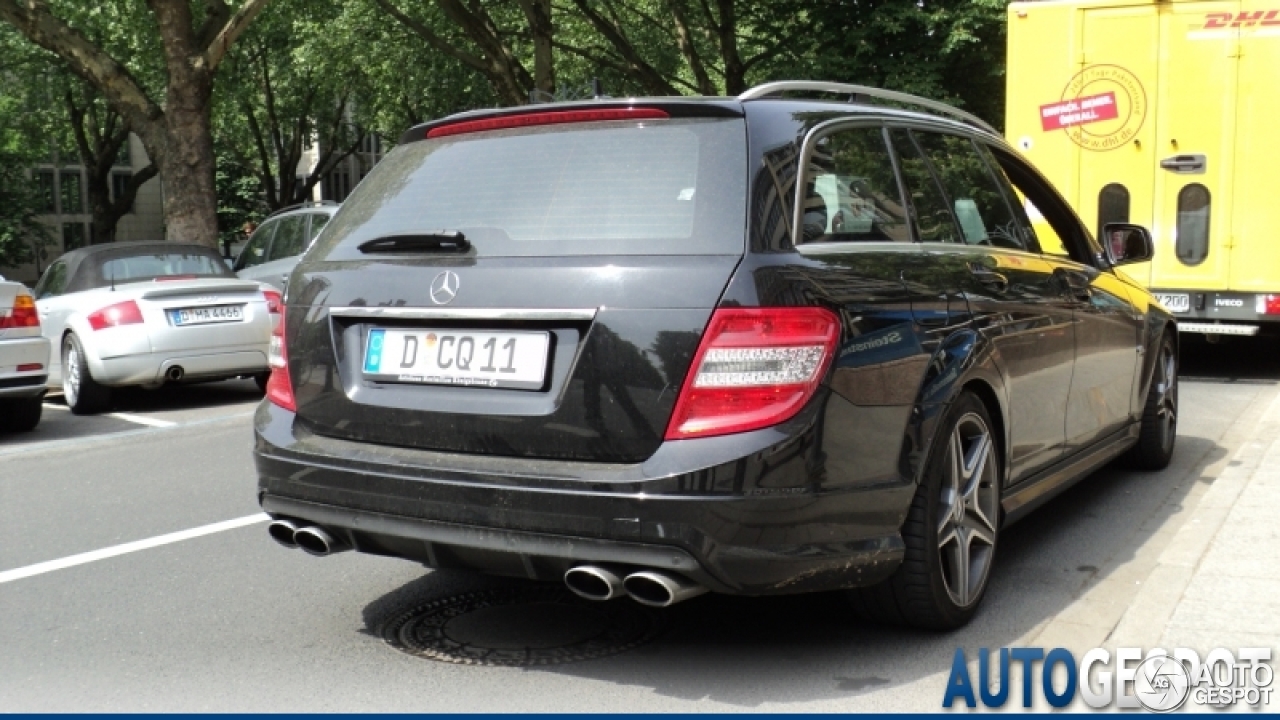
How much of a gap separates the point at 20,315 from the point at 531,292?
677cm

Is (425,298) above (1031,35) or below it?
below

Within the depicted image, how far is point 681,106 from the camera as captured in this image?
411 cm

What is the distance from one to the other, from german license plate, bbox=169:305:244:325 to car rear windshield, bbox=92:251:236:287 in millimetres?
714

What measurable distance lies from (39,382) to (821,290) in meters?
7.38

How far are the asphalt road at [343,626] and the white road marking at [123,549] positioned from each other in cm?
1

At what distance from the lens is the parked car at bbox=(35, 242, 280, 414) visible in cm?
1110

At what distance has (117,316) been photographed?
442 inches

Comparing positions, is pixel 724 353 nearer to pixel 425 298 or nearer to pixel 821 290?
pixel 821 290

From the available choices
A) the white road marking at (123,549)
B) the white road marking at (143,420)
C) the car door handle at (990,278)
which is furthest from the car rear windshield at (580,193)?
the white road marking at (143,420)

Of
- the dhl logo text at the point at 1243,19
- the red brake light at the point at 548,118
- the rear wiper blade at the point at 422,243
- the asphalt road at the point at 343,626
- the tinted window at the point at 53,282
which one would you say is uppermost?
the dhl logo text at the point at 1243,19

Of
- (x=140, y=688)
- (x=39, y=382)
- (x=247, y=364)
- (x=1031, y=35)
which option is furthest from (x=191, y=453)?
(x=1031, y=35)

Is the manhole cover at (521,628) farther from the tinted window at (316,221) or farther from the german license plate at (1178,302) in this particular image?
the tinted window at (316,221)

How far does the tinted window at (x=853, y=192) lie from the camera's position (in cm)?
411

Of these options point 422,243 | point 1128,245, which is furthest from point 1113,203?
point 422,243
